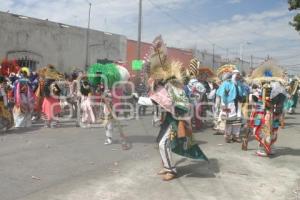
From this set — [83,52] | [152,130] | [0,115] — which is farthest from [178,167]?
[83,52]

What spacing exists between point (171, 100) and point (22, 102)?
726 cm

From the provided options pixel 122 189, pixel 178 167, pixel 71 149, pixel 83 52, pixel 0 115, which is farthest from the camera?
pixel 83 52

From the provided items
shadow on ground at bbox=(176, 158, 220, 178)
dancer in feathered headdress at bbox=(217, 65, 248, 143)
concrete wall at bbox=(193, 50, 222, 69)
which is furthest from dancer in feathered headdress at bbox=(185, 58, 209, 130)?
concrete wall at bbox=(193, 50, 222, 69)

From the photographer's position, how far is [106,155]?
912cm

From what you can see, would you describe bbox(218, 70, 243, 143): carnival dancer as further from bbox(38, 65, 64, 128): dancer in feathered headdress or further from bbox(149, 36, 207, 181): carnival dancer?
bbox(38, 65, 64, 128): dancer in feathered headdress

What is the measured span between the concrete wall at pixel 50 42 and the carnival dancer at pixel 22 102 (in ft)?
30.6

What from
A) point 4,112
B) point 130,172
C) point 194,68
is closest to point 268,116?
point 130,172

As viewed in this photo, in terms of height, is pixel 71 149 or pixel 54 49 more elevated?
pixel 54 49

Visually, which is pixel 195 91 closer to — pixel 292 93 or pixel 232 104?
pixel 232 104

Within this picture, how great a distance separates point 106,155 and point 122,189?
258 centimetres

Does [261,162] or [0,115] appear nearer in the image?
[261,162]

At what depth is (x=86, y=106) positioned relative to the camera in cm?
1291

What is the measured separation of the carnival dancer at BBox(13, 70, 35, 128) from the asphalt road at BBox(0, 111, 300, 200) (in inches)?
73.3

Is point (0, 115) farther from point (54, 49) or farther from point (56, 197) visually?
point (54, 49)
